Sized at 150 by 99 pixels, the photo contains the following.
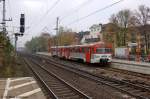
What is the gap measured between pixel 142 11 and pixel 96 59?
117 feet

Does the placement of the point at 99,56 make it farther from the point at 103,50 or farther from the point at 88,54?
the point at 88,54

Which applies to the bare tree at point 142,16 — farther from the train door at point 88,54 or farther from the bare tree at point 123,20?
the train door at point 88,54

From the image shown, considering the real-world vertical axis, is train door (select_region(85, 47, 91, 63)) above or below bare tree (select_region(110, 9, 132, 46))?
below

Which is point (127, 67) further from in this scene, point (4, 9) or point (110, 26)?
point (110, 26)

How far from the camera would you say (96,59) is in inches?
1319

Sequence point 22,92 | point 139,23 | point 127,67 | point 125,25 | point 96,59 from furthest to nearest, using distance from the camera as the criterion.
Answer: point 125,25
point 139,23
point 96,59
point 127,67
point 22,92

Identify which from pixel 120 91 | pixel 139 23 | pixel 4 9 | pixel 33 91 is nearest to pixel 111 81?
pixel 120 91

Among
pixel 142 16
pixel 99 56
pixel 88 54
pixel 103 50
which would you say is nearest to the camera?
pixel 99 56

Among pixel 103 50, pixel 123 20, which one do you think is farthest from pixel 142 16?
pixel 103 50

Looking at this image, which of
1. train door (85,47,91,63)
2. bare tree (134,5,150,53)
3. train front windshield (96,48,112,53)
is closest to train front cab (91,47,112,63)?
train front windshield (96,48,112,53)

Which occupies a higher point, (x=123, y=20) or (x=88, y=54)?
(x=123, y=20)

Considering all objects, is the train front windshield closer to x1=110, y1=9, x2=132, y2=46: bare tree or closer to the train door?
the train door

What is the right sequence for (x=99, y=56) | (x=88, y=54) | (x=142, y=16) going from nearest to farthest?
(x=99, y=56), (x=88, y=54), (x=142, y=16)

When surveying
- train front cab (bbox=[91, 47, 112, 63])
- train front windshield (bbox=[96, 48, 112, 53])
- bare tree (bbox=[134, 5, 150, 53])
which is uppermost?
bare tree (bbox=[134, 5, 150, 53])
